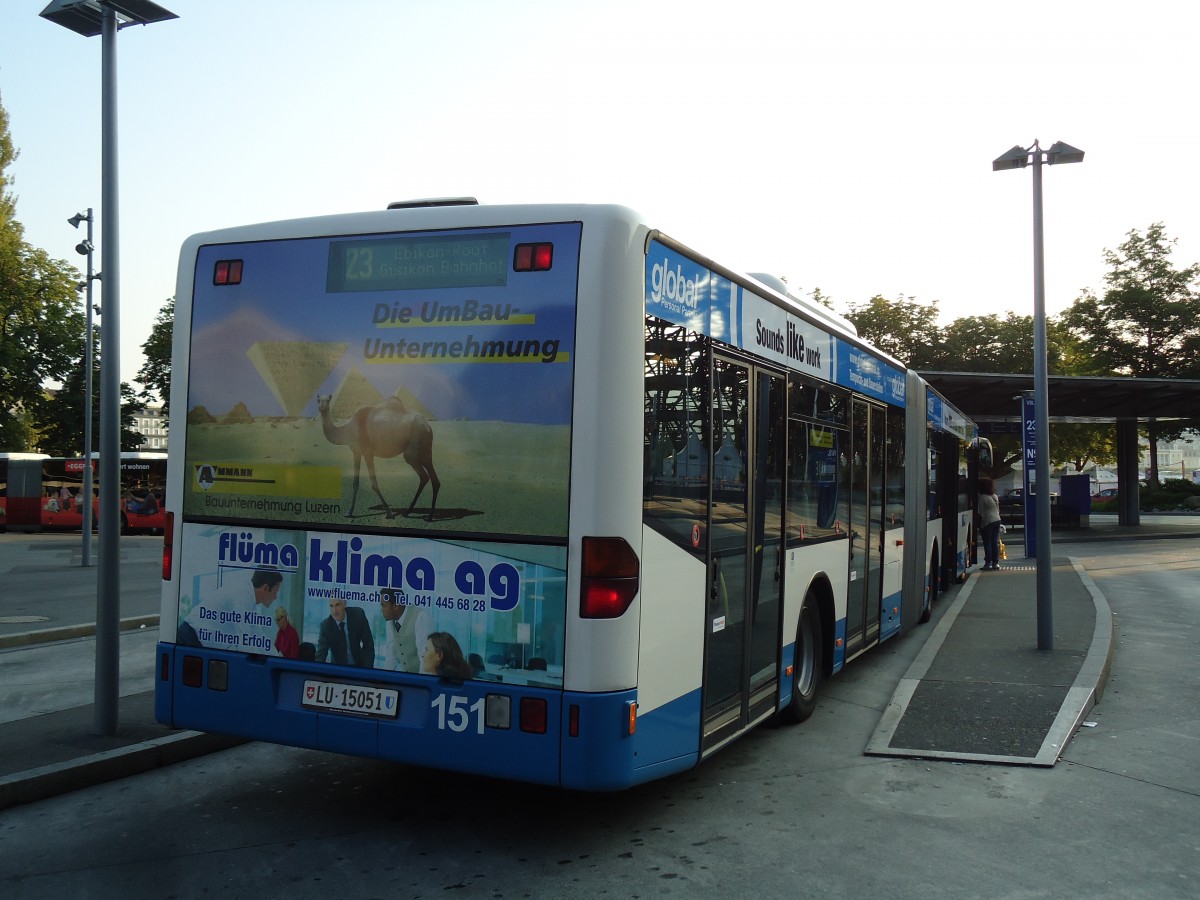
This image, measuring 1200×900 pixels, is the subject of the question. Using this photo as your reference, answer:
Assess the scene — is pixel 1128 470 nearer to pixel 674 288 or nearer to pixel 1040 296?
pixel 1040 296

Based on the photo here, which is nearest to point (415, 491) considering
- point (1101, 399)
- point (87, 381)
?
point (87, 381)

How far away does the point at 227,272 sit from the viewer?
5.66m

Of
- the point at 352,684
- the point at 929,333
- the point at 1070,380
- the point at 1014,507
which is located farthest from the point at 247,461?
the point at 929,333

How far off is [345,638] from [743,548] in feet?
7.30

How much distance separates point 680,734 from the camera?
17.5 feet

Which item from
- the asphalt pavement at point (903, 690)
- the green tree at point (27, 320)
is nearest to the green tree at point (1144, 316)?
the asphalt pavement at point (903, 690)

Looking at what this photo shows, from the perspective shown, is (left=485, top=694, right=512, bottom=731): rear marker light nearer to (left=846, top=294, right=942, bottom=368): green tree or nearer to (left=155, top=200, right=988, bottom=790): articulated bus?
(left=155, top=200, right=988, bottom=790): articulated bus

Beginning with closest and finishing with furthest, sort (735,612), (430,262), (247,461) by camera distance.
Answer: (430,262) < (247,461) < (735,612)

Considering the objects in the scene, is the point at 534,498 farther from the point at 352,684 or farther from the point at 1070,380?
the point at 1070,380

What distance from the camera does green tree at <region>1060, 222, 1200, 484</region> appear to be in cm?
4650

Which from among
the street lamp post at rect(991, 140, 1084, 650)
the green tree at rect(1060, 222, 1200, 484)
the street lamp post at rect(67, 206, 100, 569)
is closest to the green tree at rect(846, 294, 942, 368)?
the green tree at rect(1060, 222, 1200, 484)

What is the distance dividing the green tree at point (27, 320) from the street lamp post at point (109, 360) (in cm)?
4157

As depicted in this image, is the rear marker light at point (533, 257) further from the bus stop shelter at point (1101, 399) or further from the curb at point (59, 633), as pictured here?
the bus stop shelter at point (1101, 399)

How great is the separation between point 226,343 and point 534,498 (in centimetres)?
192
